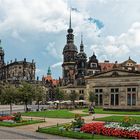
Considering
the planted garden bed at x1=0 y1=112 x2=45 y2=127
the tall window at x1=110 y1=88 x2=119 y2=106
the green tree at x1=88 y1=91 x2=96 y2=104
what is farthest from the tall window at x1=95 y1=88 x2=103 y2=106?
the planted garden bed at x1=0 y1=112 x2=45 y2=127

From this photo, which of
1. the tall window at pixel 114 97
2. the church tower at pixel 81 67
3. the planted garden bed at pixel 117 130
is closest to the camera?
the planted garden bed at pixel 117 130

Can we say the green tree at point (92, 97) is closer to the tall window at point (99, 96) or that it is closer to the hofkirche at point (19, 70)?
the tall window at point (99, 96)

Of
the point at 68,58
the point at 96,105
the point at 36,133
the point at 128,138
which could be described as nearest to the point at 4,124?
the point at 36,133

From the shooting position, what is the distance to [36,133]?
2973 centimetres

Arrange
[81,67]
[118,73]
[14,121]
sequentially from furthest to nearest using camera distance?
[81,67], [118,73], [14,121]

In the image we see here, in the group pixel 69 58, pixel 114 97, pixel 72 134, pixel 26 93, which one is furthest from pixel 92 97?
pixel 69 58

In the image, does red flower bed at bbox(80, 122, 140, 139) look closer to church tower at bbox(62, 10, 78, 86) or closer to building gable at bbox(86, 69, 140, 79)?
building gable at bbox(86, 69, 140, 79)

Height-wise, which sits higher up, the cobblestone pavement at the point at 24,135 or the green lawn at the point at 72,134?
the green lawn at the point at 72,134

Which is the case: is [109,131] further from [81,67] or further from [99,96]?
[81,67]

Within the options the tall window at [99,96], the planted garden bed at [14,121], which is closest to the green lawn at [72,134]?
the planted garden bed at [14,121]

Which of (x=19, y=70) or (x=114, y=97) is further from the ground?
(x=19, y=70)

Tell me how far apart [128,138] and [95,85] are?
52044 millimetres

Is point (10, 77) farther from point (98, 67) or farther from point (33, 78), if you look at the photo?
point (98, 67)

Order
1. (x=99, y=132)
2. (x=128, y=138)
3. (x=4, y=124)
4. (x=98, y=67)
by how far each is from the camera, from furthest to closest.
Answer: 1. (x=98, y=67)
2. (x=4, y=124)
3. (x=99, y=132)
4. (x=128, y=138)
